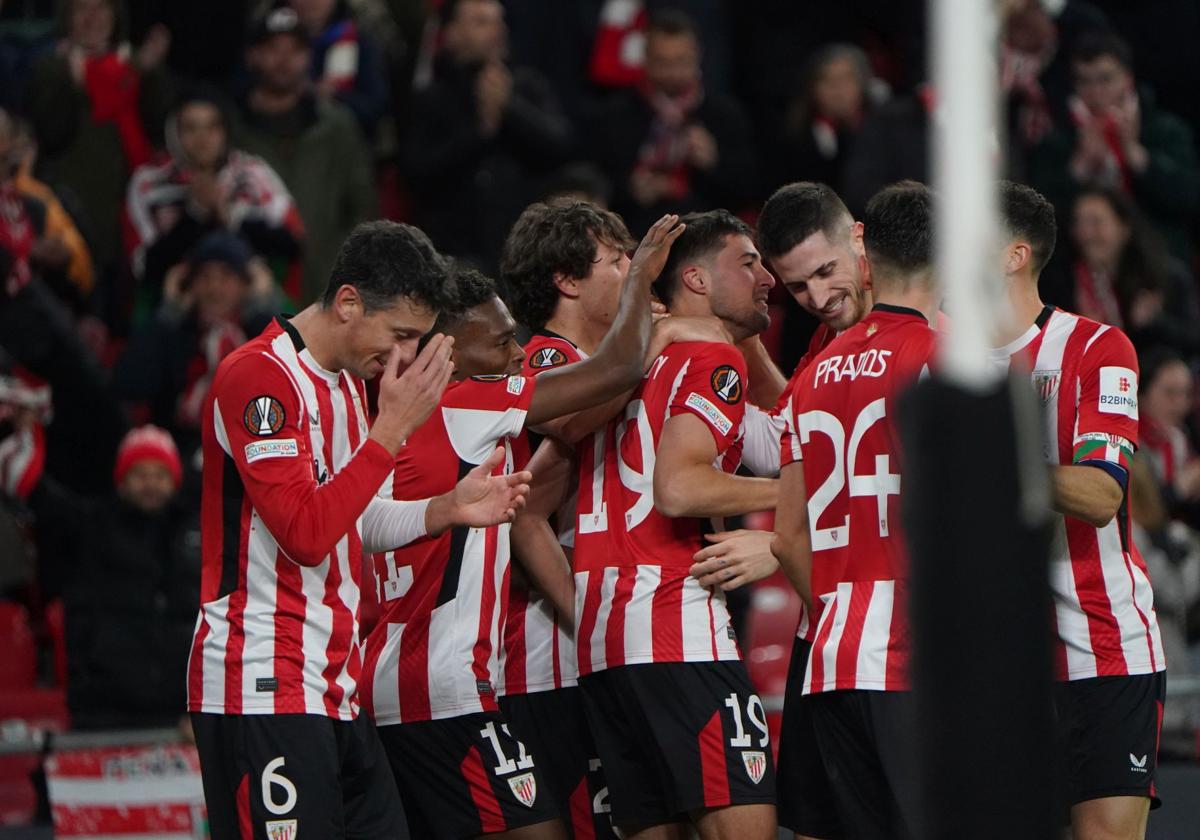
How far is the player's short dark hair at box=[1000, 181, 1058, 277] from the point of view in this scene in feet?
17.0

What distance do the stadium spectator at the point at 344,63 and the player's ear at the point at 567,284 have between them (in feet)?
19.5

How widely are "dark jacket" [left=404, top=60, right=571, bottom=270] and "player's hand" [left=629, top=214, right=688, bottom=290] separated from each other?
548 centimetres

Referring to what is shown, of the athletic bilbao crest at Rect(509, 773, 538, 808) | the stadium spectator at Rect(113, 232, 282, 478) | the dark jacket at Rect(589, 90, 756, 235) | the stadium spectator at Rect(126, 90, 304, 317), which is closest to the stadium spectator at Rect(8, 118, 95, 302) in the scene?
the stadium spectator at Rect(126, 90, 304, 317)

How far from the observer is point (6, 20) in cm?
1255

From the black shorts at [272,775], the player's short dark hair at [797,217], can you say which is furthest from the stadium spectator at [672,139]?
the black shorts at [272,775]

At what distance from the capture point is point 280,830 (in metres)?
4.64

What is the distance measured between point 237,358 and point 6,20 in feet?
28.6

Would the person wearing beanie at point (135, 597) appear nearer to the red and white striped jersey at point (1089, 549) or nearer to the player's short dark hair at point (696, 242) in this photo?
the player's short dark hair at point (696, 242)

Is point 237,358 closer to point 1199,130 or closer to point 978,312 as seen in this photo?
point 978,312

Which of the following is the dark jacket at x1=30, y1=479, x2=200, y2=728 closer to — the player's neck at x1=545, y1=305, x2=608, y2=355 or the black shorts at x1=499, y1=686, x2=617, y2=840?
the black shorts at x1=499, y1=686, x2=617, y2=840

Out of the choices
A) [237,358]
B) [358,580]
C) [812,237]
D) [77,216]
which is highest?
[77,216]

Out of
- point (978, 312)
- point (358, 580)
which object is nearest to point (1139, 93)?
point (358, 580)

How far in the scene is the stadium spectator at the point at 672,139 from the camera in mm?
11062

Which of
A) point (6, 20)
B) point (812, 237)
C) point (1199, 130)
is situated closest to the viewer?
point (812, 237)
